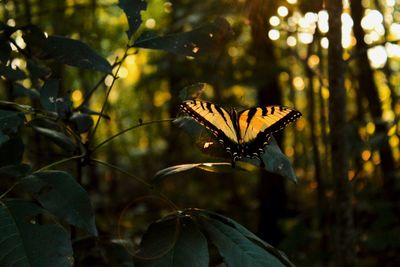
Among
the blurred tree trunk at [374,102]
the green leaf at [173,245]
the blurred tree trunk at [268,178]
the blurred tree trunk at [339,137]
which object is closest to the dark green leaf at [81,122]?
the green leaf at [173,245]

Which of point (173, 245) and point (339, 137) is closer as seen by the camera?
point (173, 245)

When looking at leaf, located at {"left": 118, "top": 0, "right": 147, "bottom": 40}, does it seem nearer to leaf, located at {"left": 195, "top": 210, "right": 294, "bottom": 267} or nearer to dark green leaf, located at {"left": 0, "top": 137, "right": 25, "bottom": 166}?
dark green leaf, located at {"left": 0, "top": 137, "right": 25, "bottom": 166}

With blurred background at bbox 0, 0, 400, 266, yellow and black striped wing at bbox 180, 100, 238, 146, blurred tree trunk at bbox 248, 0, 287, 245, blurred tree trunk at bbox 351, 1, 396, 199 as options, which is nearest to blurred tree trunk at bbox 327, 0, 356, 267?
blurred background at bbox 0, 0, 400, 266

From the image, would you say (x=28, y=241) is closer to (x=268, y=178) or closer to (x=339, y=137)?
(x=339, y=137)

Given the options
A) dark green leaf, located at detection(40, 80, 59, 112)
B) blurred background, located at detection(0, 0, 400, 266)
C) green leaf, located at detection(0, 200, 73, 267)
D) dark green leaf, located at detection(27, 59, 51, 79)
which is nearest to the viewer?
green leaf, located at detection(0, 200, 73, 267)

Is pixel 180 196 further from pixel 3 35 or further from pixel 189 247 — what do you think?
pixel 189 247

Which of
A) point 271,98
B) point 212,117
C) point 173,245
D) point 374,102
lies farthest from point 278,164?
point 374,102
